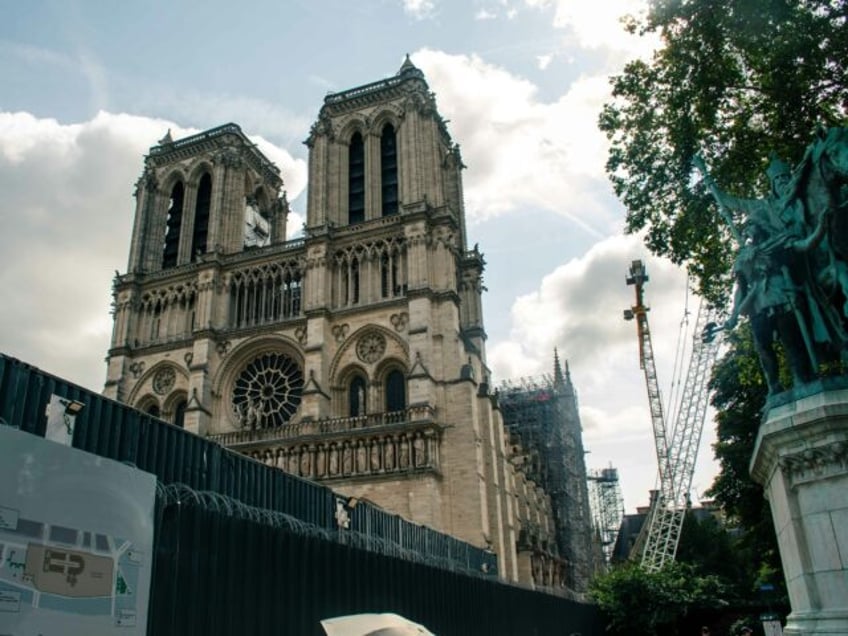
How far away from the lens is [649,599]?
27.5m

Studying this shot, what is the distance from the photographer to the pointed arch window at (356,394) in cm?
3291

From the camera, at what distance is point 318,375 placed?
1278 inches

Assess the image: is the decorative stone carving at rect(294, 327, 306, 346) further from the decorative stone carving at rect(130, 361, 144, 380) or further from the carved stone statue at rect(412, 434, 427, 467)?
the decorative stone carving at rect(130, 361, 144, 380)

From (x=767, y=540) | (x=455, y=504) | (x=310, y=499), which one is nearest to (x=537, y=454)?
(x=455, y=504)

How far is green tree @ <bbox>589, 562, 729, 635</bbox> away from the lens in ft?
89.8

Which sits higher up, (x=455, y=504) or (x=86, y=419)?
(x=455, y=504)

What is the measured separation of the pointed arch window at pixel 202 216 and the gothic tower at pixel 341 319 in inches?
4.8

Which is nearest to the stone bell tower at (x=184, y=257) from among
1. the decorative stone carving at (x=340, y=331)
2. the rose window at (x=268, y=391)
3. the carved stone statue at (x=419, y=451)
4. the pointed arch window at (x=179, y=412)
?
the pointed arch window at (x=179, y=412)

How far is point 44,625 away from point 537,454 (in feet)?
146

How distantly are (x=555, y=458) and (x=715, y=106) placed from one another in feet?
129

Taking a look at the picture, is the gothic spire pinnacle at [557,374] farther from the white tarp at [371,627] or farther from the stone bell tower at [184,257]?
the white tarp at [371,627]

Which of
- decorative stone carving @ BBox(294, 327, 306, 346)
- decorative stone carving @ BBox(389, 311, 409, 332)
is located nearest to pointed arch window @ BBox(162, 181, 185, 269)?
decorative stone carving @ BBox(294, 327, 306, 346)

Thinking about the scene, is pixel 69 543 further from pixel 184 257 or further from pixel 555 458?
pixel 555 458

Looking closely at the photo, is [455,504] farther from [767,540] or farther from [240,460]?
[240,460]
